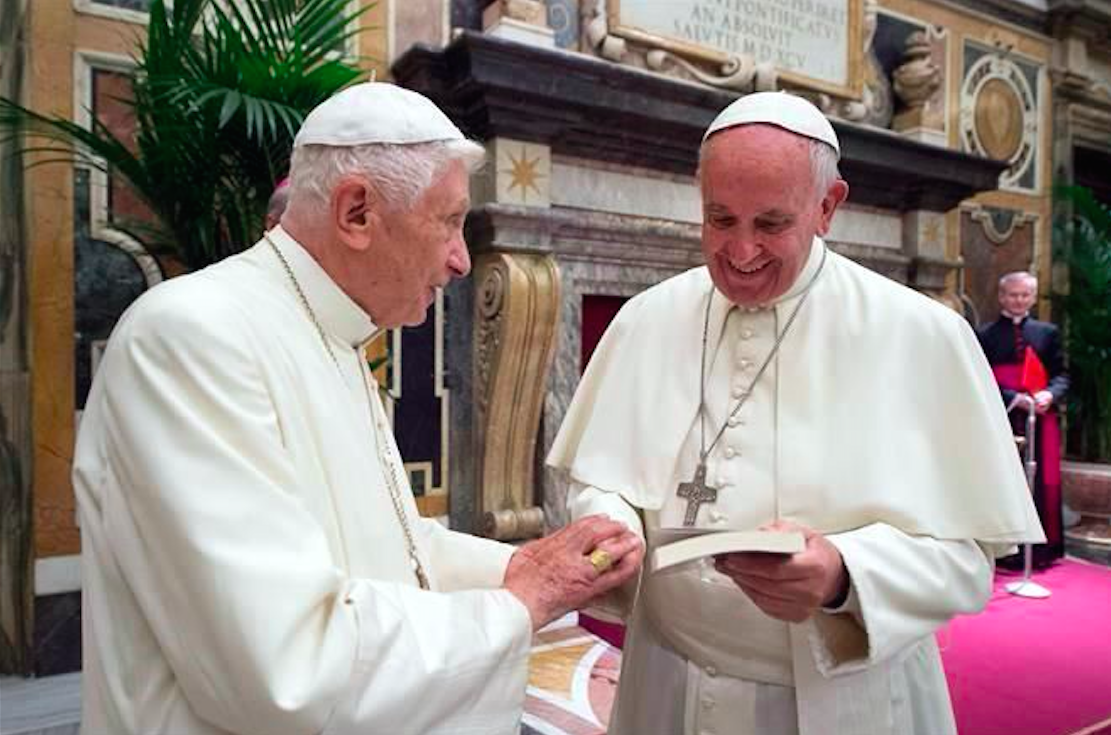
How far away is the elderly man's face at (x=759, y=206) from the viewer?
1.49 m

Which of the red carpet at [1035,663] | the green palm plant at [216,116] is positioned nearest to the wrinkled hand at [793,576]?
the green palm plant at [216,116]

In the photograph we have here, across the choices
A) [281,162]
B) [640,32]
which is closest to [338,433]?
[281,162]

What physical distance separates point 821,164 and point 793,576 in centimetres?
76

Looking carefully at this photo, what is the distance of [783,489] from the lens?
1.53m

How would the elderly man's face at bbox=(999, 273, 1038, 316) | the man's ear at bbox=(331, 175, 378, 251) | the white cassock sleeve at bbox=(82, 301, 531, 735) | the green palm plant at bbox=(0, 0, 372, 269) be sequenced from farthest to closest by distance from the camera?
the elderly man's face at bbox=(999, 273, 1038, 316)
the green palm plant at bbox=(0, 0, 372, 269)
the man's ear at bbox=(331, 175, 378, 251)
the white cassock sleeve at bbox=(82, 301, 531, 735)

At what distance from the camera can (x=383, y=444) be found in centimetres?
152

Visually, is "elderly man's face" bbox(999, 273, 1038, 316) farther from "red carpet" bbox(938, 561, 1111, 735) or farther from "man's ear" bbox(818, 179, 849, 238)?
"man's ear" bbox(818, 179, 849, 238)

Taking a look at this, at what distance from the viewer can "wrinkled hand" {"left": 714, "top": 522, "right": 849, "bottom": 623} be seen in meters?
1.25

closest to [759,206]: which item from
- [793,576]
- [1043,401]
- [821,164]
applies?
[821,164]

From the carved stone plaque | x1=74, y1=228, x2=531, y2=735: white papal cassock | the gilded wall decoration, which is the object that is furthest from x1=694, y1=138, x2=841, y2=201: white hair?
the gilded wall decoration

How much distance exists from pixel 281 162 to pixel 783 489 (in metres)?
2.17

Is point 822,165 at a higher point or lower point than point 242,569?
higher

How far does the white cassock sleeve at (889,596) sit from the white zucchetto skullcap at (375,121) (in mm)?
938

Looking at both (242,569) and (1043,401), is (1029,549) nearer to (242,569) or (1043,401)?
(1043,401)
